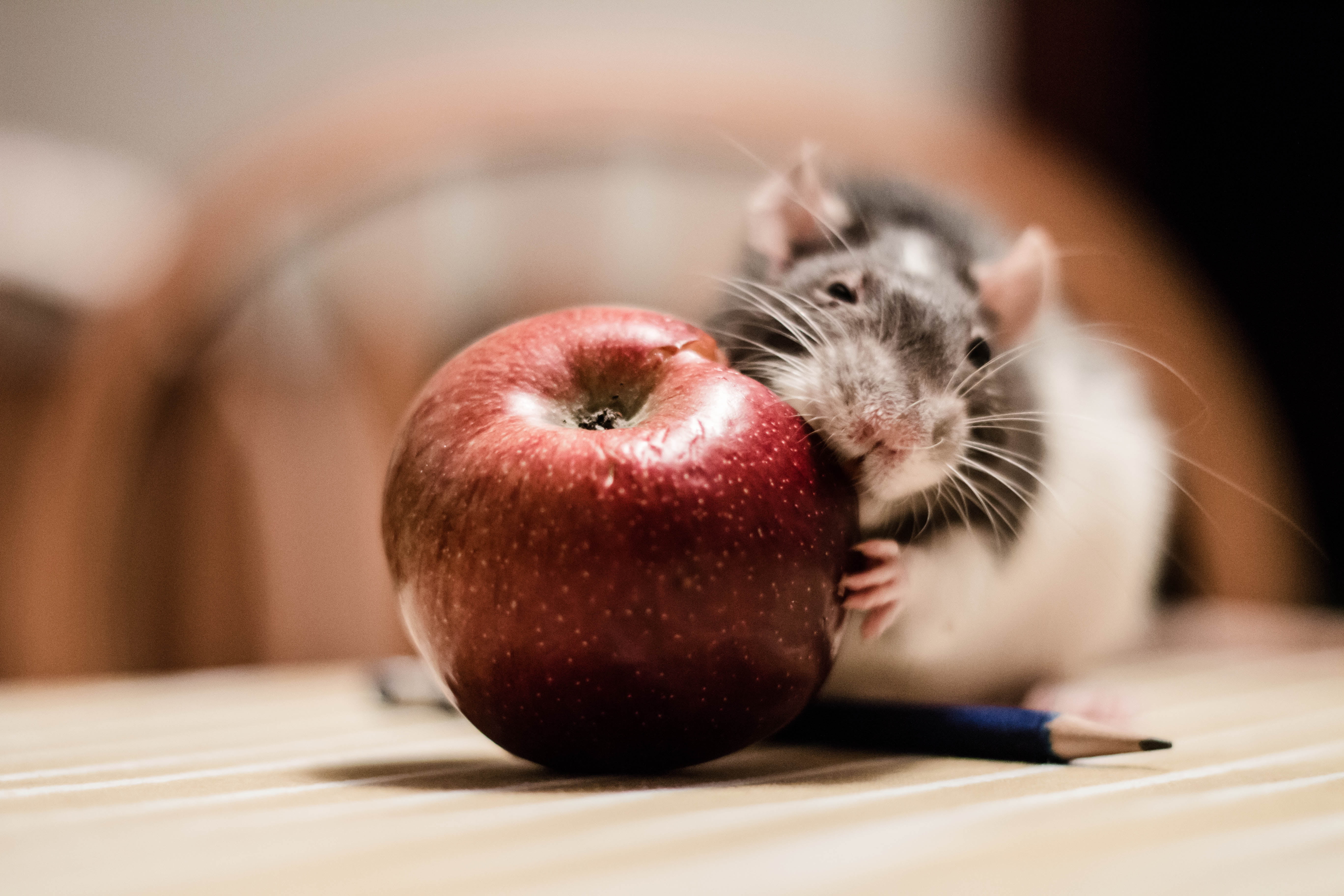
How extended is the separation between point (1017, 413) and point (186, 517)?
1.22 meters

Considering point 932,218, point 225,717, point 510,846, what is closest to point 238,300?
point 225,717

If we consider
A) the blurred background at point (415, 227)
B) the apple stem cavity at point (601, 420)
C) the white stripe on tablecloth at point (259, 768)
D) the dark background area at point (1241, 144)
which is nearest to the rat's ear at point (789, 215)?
the apple stem cavity at point (601, 420)

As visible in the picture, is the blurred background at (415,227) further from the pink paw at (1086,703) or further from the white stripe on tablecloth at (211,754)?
the white stripe on tablecloth at (211,754)

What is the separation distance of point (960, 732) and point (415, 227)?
4.80 ft

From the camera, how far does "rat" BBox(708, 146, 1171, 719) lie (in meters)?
0.55

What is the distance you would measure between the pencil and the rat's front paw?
44 mm

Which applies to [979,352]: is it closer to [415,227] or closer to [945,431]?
[945,431]

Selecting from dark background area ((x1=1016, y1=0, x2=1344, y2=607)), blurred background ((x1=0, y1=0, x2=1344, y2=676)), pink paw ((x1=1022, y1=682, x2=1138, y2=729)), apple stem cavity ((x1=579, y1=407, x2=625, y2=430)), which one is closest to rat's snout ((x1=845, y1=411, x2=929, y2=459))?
apple stem cavity ((x1=579, y1=407, x2=625, y2=430))

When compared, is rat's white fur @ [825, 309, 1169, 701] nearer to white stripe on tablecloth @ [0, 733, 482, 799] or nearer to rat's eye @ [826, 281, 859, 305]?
rat's eye @ [826, 281, 859, 305]

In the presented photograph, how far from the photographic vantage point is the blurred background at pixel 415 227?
1433 millimetres

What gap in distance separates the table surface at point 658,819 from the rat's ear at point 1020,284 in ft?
0.77

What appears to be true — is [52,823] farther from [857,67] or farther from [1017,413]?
[857,67]

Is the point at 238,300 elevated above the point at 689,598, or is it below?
above

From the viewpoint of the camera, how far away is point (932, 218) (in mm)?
776
